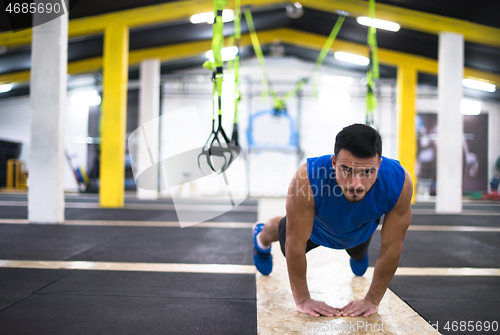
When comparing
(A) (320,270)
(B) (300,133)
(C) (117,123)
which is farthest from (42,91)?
(B) (300,133)

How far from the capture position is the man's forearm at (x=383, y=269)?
1485 mm

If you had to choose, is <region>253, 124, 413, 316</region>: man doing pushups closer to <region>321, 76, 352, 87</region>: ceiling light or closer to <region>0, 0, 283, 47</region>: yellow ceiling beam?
<region>0, 0, 283, 47</region>: yellow ceiling beam

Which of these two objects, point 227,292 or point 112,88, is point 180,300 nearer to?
point 227,292

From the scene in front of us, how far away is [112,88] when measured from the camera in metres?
6.80

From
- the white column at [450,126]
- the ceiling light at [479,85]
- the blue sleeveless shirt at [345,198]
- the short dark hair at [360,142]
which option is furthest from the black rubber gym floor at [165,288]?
the ceiling light at [479,85]

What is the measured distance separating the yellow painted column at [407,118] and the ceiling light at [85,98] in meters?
9.93

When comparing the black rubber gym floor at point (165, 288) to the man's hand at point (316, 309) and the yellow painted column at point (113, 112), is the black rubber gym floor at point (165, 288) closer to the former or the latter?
the man's hand at point (316, 309)

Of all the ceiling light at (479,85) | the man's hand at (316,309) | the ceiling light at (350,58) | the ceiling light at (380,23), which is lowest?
the man's hand at (316,309)

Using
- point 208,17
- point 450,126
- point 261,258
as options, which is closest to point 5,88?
point 208,17

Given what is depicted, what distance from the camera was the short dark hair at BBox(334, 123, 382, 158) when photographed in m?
1.30

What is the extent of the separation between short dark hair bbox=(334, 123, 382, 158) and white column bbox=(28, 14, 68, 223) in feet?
13.8

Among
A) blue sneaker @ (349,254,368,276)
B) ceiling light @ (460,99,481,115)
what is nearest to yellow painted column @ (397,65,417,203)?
ceiling light @ (460,99,481,115)

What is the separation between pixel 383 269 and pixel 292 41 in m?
8.80

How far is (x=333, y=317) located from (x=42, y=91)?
4529mm
